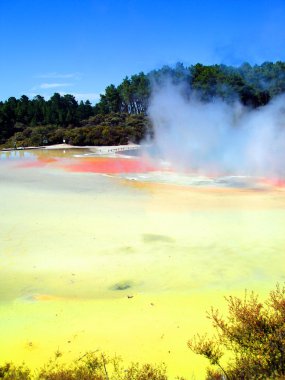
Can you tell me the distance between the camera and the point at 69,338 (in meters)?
5.39

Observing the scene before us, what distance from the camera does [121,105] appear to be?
6175cm

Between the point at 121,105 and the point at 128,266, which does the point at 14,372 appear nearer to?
the point at 128,266

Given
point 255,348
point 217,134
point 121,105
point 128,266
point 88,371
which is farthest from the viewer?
point 121,105

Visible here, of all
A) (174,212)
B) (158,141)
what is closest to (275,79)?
(158,141)

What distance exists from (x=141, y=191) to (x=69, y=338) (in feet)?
32.1

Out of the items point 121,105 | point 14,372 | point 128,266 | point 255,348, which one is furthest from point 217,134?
point 121,105

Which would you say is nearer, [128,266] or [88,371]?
[88,371]

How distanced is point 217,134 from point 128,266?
16788 mm

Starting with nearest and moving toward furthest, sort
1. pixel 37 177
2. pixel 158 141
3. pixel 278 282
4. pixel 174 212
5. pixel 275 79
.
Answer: pixel 278 282 → pixel 174 212 → pixel 37 177 → pixel 158 141 → pixel 275 79

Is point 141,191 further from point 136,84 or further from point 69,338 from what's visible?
point 136,84

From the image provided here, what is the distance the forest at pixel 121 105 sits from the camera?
30.0 metres

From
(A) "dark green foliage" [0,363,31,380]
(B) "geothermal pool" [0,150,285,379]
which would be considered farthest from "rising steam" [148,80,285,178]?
(A) "dark green foliage" [0,363,31,380]

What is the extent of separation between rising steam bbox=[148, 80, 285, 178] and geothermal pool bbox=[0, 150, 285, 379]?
19.4ft

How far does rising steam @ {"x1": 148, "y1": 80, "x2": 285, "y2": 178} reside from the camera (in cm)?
1970
